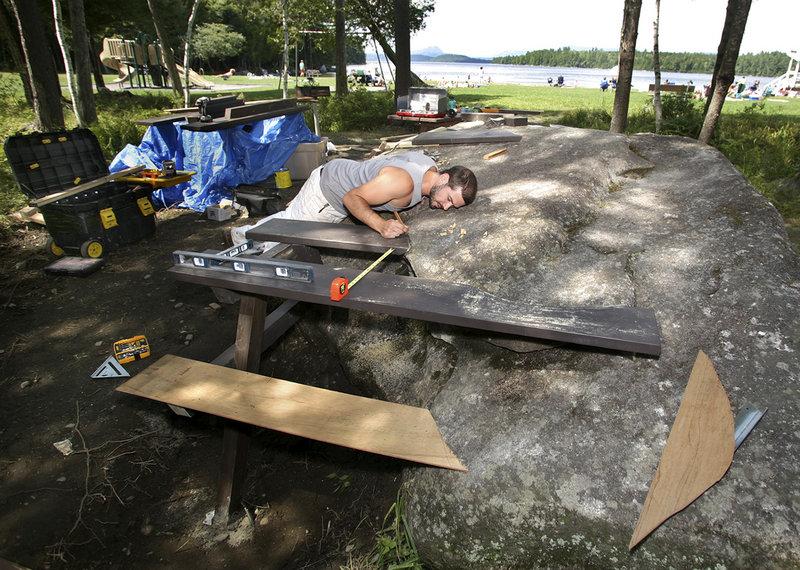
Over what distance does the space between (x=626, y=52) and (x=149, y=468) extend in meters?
8.85

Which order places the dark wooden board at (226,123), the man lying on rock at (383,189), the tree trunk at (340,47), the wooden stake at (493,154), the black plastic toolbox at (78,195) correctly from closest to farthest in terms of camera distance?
the man lying on rock at (383,189), the wooden stake at (493,154), the black plastic toolbox at (78,195), the dark wooden board at (226,123), the tree trunk at (340,47)

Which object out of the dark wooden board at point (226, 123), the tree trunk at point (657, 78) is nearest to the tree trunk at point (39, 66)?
the dark wooden board at point (226, 123)

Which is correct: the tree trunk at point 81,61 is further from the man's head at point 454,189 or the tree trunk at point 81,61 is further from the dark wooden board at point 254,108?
the man's head at point 454,189

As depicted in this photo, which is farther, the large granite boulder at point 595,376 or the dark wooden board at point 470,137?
the dark wooden board at point 470,137

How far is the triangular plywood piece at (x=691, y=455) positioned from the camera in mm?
1518

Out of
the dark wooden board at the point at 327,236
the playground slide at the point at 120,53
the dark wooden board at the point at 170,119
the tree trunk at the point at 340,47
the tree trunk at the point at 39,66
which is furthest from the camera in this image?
the playground slide at the point at 120,53

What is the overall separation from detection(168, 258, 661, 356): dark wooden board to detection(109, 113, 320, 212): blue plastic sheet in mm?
5320

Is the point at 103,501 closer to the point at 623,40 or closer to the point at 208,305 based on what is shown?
the point at 208,305

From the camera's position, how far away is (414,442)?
183 centimetres

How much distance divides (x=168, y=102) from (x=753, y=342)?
59.4 feet

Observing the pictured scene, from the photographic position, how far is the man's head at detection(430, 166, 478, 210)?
3.23m

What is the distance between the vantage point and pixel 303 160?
8.29m

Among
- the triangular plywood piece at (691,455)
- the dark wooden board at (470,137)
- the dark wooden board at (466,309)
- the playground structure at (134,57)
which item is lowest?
the triangular plywood piece at (691,455)

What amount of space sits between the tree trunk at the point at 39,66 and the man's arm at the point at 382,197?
952 cm
